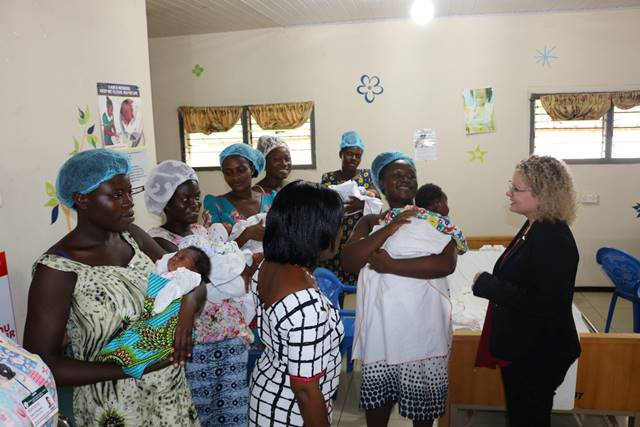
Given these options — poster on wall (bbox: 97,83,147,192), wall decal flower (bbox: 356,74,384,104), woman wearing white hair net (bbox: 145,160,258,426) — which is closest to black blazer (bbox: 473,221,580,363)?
woman wearing white hair net (bbox: 145,160,258,426)

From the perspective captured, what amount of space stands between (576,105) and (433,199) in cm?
338

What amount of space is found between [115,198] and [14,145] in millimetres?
881

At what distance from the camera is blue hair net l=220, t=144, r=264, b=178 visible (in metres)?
2.65

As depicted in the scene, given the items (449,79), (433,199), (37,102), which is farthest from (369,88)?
(37,102)

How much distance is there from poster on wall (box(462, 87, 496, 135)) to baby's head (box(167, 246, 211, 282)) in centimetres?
467

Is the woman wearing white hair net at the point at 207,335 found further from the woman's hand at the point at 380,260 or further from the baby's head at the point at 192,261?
the woman's hand at the point at 380,260

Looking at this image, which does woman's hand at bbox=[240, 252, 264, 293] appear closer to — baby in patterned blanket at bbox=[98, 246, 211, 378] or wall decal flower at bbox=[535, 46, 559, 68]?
baby in patterned blanket at bbox=[98, 246, 211, 378]

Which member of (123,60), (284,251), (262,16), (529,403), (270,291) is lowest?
(529,403)

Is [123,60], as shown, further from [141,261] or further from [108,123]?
[141,261]

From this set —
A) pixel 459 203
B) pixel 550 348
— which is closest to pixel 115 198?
pixel 550 348

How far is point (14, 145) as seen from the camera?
2039mm

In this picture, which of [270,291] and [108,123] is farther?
[108,123]

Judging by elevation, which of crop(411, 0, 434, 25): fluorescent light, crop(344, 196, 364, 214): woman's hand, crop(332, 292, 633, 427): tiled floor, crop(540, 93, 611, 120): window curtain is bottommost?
crop(332, 292, 633, 427): tiled floor

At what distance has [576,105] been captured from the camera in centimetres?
539
